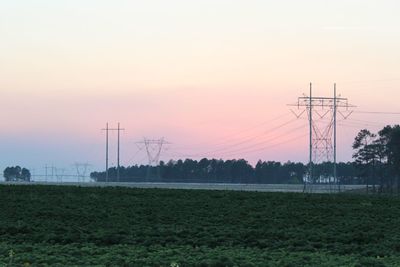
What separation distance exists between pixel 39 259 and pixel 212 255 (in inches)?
190

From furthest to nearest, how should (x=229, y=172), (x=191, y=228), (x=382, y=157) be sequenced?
(x=229, y=172) → (x=382, y=157) → (x=191, y=228)

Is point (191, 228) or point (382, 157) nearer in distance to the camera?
point (191, 228)

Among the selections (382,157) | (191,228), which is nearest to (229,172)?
(382,157)

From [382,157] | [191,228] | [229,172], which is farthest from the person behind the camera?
[229,172]

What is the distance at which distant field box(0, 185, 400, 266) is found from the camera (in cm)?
1791

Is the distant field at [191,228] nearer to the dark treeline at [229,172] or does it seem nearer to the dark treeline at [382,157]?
the dark treeline at [382,157]

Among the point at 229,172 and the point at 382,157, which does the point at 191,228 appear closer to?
the point at 382,157

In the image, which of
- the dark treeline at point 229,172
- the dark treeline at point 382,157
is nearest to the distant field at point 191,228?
the dark treeline at point 382,157

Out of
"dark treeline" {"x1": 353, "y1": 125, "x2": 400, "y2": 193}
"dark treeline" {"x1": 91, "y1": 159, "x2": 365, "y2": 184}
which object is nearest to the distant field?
"dark treeline" {"x1": 353, "y1": 125, "x2": 400, "y2": 193}

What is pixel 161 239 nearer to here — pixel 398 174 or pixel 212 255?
pixel 212 255

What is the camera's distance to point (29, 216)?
1179 inches

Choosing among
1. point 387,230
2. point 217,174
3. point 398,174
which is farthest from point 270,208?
point 217,174

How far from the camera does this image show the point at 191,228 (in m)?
26.8

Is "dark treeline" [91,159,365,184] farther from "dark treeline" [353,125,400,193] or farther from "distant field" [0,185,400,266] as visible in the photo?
"distant field" [0,185,400,266]
